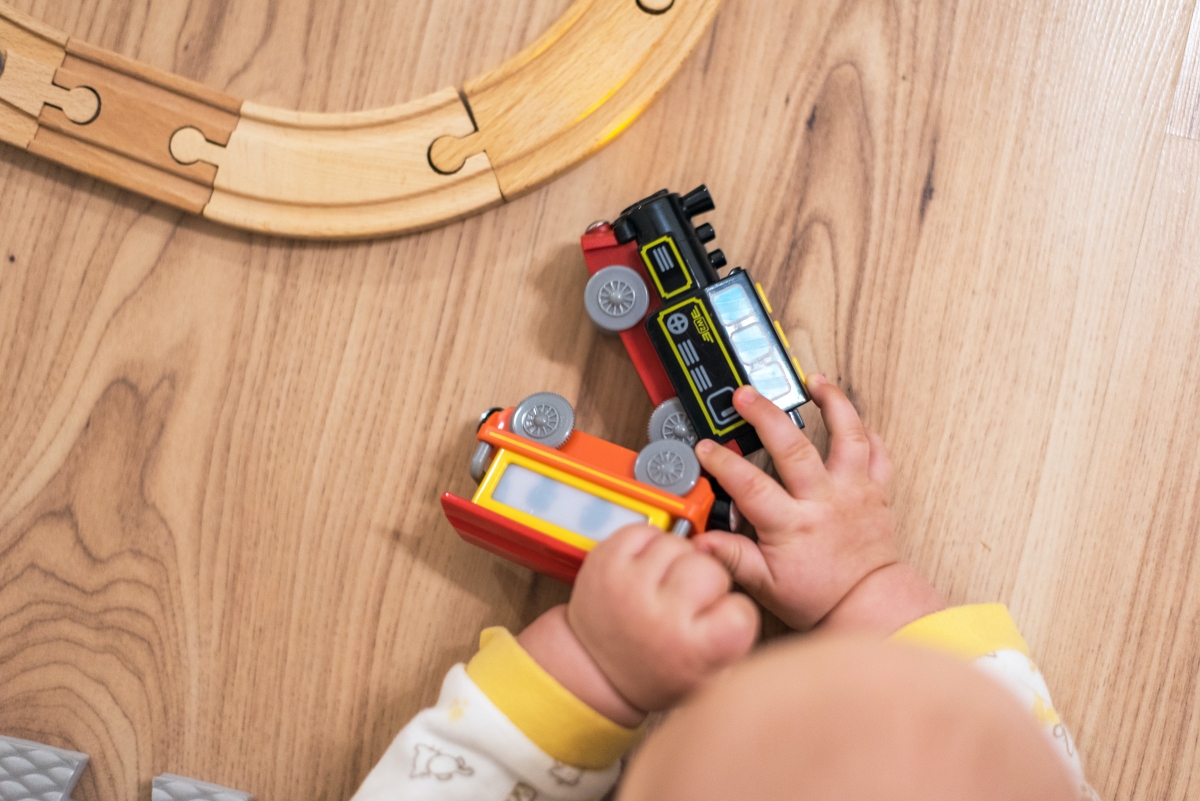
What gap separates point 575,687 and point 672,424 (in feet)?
0.58

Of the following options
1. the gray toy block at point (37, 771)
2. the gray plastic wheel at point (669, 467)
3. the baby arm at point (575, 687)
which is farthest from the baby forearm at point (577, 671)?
the gray toy block at point (37, 771)

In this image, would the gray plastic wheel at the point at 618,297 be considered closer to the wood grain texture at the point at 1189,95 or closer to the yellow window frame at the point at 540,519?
the yellow window frame at the point at 540,519

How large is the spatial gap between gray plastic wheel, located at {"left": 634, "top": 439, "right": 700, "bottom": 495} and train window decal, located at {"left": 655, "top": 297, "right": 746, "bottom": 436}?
3cm

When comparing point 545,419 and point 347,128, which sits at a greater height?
point 347,128

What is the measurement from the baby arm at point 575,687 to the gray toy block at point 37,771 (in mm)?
239

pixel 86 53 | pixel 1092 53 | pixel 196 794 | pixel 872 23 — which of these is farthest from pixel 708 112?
pixel 196 794

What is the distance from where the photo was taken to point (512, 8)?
0.57 metres

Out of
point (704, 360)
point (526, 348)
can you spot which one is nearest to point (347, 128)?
point (526, 348)

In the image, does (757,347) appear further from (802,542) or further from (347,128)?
(347,128)

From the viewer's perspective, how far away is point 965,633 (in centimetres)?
50

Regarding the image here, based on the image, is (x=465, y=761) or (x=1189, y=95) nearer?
(x=465, y=761)

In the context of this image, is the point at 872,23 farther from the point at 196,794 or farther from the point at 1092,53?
the point at 196,794

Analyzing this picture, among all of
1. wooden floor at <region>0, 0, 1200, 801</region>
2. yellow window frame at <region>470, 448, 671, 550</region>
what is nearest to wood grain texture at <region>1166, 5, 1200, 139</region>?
wooden floor at <region>0, 0, 1200, 801</region>

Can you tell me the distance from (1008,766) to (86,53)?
682 millimetres
